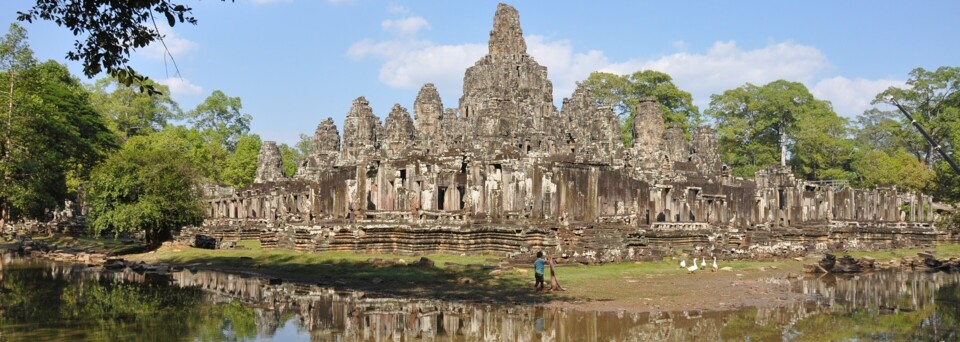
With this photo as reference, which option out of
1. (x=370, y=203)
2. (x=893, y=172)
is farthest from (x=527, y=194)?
(x=893, y=172)

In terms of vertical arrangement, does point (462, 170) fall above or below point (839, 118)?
below

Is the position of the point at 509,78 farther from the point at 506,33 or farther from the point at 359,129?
the point at 359,129

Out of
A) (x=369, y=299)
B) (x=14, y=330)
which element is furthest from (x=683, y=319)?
(x=14, y=330)

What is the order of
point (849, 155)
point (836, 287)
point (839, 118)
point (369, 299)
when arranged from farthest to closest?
point (839, 118) < point (849, 155) < point (836, 287) < point (369, 299)

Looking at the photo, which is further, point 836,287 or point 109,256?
point 109,256

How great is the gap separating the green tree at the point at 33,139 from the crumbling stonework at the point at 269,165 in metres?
12.3

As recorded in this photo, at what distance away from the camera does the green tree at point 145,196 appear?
34969 mm

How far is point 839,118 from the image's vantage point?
7975 centimetres

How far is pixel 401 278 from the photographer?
23656 millimetres

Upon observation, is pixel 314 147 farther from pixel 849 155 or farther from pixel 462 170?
pixel 849 155

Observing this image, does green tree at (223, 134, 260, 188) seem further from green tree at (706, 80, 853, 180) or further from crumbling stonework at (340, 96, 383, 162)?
green tree at (706, 80, 853, 180)

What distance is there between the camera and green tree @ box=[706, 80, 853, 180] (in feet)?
238

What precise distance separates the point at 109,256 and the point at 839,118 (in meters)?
63.9

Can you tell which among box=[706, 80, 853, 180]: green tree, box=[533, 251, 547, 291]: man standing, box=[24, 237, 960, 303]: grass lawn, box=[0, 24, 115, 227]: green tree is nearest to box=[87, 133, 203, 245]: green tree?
box=[24, 237, 960, 303]: grass lawn
